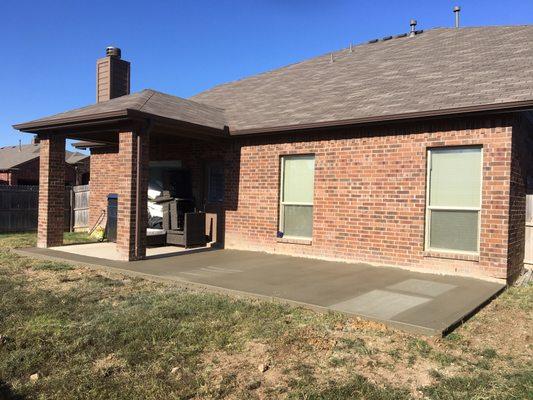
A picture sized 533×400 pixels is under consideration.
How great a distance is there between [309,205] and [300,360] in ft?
19.8

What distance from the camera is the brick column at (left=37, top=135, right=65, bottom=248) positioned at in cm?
1094

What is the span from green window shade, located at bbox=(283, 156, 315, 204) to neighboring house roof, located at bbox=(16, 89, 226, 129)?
74.1 inches

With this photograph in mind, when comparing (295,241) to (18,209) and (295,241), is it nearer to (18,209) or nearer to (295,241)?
(295,241)

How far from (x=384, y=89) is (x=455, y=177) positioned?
111 inches

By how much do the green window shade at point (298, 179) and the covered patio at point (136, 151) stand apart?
5.45 ft

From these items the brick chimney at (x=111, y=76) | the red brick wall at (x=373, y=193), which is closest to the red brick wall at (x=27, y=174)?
the brick chimney at (x=111, y=76)

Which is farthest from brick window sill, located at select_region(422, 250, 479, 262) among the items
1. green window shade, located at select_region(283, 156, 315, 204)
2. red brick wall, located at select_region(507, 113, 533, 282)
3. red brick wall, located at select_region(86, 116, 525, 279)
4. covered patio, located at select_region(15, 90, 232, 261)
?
covered patio, located at select_region(15, 90, 232, 261)

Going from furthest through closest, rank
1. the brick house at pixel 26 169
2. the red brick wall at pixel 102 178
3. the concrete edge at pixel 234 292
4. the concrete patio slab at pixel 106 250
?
the brick house at pixel 26 169
the red brick wall at pixel 102 178
the concrete patio slab at pixel 106 250
the concrete edge at pixel 234 292

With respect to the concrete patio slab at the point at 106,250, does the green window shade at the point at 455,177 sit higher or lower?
higher

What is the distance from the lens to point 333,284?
7.13 meters

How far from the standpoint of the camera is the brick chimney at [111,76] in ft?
49.2

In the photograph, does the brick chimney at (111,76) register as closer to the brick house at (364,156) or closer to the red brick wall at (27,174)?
the brick house at (364,156)

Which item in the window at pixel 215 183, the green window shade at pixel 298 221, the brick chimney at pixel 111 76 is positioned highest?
the brick chimney at pixel 111 76

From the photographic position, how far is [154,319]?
5254 mm
